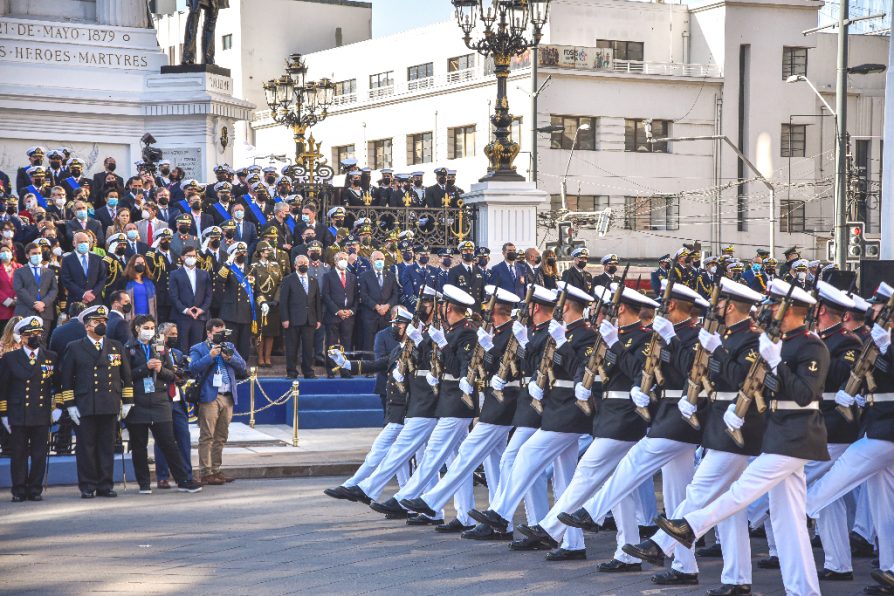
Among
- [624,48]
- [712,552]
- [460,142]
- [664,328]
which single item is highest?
[624,48]

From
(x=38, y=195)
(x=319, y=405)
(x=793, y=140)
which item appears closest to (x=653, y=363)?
(x=319, y=405)

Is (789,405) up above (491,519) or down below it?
above

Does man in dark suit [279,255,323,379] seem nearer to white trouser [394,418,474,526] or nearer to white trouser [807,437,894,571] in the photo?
white trouser [394,418,474,526]

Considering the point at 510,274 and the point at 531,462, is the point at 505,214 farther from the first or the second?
the point at 531,462

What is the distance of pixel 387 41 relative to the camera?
2341 inches

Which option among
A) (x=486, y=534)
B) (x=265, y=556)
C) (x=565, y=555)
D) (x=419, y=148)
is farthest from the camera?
(x=419, y=148)

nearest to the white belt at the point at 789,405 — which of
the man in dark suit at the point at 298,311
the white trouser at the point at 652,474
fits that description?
the white trouser at the point at 652,474

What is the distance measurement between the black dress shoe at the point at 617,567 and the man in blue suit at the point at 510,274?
10534 millimetres

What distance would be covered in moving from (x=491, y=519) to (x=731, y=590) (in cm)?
258

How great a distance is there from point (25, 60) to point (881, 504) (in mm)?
19957

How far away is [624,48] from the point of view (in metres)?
53.5

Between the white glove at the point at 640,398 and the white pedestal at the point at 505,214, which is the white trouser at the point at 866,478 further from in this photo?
the white pedestal at the point at 505,214

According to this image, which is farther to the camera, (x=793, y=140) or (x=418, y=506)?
(x=793, y=140)

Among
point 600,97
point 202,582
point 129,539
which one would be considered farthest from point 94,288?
point 600,97
